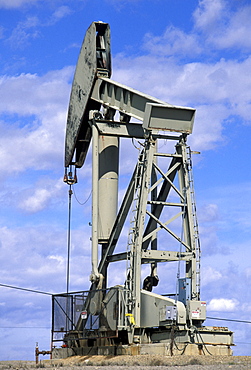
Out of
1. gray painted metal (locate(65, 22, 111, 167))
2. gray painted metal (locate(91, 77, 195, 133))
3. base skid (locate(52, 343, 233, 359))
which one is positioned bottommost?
base skid (locate(52, 343, 233, 359))

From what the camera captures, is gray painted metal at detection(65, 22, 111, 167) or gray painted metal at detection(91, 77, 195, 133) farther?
gray painted metal at detection(65, 22, 111, 167)

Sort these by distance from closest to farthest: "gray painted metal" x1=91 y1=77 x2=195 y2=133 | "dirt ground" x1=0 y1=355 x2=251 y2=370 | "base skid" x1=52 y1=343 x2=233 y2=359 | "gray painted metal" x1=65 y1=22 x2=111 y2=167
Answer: "dirt ground" x1=0 y1=355 x2=251 y2=370, "base skid" x1=52 y1=343 x2=233 y2=359, "gray painted metal" x1=91 y1=77 x2=195 y2=133, "gray painted metal" x1=65 y1=22 x2=111 y2=167

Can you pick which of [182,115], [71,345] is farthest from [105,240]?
[182,115]

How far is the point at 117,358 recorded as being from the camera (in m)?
21.4

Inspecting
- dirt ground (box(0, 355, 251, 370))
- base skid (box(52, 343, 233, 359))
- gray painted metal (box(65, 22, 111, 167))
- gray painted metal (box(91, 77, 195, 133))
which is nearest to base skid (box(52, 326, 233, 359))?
base skid (box(52, 343, 233, 359))

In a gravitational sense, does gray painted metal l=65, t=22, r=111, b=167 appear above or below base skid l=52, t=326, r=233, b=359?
above

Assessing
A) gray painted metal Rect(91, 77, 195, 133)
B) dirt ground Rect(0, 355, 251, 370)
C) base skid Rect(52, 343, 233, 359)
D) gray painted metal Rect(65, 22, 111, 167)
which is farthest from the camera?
gray painted metal Rect(65, 22, 111, 167)

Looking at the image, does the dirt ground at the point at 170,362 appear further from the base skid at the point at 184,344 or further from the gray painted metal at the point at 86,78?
the gray painted metal at the point at 86,78

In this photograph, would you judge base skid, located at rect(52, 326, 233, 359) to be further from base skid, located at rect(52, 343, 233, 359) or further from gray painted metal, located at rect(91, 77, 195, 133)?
gray painted metal, located at rect(91, 77, 195, 133)

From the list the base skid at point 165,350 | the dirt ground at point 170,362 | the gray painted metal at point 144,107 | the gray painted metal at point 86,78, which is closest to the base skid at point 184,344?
the base skid at point 165,350

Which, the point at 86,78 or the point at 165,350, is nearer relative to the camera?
the point at 165,350

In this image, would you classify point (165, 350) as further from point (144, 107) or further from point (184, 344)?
point (144, 107)

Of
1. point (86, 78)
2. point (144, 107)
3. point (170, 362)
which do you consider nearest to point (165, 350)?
point (170, 362)

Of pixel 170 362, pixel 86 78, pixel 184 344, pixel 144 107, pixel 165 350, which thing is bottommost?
pixel 170 362
